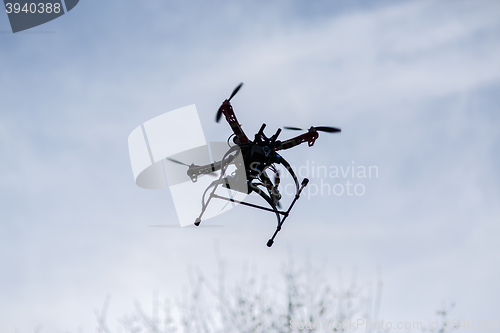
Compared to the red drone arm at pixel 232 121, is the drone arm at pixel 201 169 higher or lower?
lower

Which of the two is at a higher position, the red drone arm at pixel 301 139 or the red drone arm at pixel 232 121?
the red drone arm at pixel 232 121

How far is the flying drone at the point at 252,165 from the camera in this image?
14273mm

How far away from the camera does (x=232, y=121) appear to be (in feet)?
48.5

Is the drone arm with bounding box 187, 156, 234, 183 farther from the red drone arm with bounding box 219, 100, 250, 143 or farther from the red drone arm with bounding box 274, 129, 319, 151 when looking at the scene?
the red drone arm with bounding box 274, 129, 319, 151

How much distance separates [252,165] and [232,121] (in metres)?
1.51

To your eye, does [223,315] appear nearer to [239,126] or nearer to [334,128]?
[239,126]

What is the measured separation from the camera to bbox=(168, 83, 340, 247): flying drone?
46.8 feet

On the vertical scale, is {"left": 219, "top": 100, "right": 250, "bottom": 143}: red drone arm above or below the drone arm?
above

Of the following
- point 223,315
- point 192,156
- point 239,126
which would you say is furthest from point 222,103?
point 223,315

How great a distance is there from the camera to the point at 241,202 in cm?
1440

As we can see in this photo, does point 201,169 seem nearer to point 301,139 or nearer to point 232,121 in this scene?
point 232,121

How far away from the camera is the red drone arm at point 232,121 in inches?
579

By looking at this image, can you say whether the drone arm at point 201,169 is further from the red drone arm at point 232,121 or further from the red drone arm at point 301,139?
the red drone arm at point 301,139

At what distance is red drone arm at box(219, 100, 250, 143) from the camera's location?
14.7m
